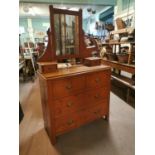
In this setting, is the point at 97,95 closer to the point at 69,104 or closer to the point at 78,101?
the point at 78,101

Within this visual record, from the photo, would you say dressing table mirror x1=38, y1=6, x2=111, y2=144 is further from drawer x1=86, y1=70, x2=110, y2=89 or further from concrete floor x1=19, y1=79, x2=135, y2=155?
concrete floor x1=19, y1=79, x2=135, y2=155

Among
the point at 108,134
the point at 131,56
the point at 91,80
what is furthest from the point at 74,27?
the point at 108,134

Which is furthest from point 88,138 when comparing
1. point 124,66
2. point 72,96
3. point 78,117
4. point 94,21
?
point 94,21

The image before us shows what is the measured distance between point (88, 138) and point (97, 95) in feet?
1.95

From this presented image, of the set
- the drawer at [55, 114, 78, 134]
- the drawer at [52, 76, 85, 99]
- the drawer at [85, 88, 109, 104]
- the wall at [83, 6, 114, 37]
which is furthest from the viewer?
the wall at [83, 6, 114, 37]

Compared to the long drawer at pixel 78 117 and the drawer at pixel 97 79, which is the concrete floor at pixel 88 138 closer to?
the long drawer at pixel 78 117

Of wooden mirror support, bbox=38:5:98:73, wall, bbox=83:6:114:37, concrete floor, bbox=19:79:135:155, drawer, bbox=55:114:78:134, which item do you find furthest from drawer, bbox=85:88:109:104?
wall, bbox=83:6:114:37

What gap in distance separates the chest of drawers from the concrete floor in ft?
0.51

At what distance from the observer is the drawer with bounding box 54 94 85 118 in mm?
1664

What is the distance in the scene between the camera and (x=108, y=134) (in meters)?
1.93

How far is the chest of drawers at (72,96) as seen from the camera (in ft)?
5.25

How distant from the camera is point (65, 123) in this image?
1775mm

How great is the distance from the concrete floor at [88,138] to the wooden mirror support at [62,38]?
961 mm
